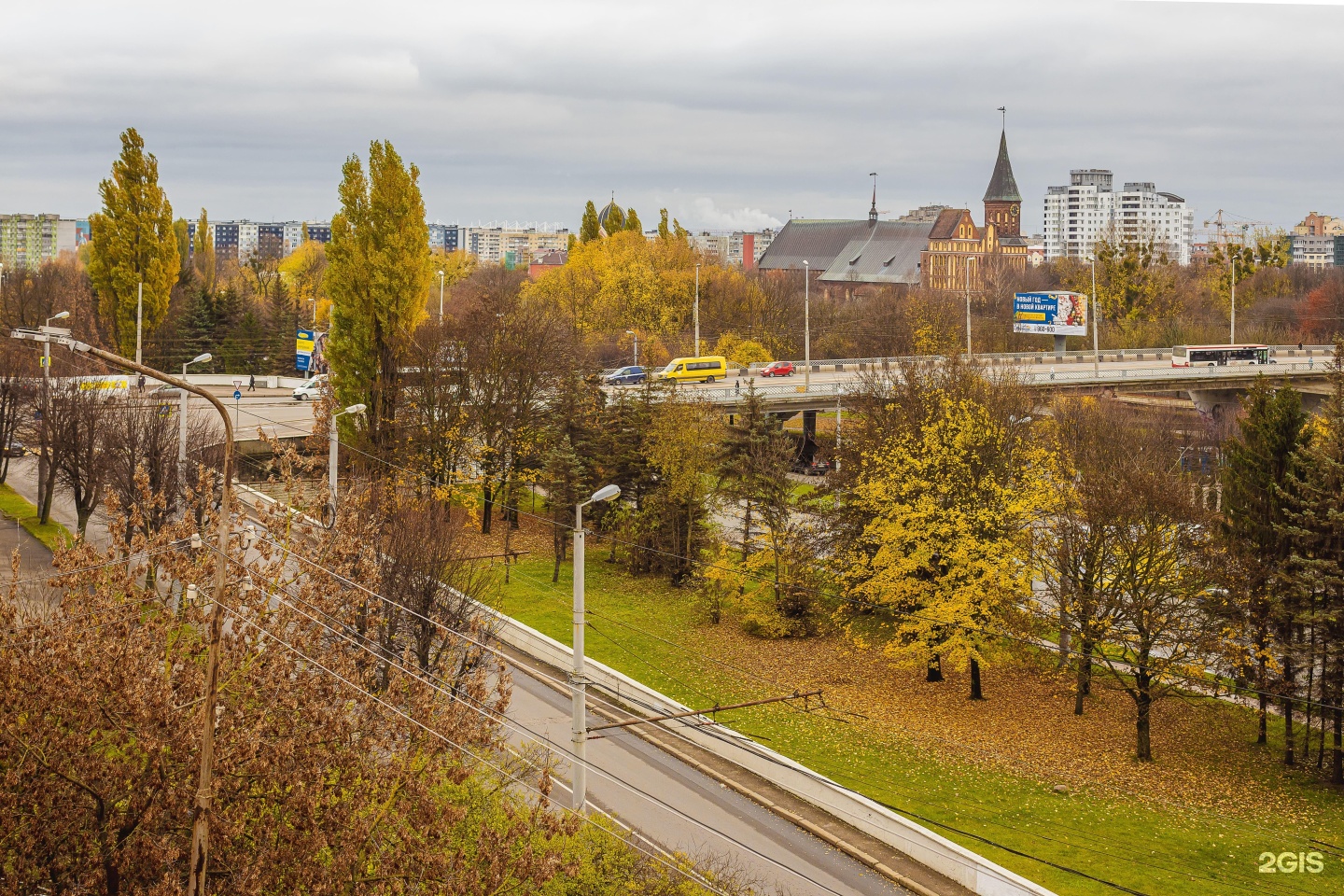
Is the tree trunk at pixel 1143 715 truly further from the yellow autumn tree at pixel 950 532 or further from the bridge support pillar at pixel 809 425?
the bridge support pillar at pixel 809 425

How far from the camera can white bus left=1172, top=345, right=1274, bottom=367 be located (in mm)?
65062

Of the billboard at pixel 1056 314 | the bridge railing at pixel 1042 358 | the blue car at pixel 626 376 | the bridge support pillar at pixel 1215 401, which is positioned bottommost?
the bridge support pillar at pixel 1215 401

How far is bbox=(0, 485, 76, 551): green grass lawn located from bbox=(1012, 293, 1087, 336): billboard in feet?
165

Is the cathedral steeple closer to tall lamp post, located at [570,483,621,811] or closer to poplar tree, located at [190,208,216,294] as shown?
poplar tree, located at [190,208,216,294]

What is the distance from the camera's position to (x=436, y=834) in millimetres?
9844

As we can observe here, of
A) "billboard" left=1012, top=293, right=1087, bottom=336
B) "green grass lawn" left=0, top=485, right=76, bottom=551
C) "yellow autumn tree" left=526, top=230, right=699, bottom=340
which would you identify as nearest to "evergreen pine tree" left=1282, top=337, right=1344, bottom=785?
"green grass lawn" left=0, top=485, right=76, bottom=551

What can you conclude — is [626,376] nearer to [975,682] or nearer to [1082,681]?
[975,682]

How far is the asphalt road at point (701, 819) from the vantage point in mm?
18172

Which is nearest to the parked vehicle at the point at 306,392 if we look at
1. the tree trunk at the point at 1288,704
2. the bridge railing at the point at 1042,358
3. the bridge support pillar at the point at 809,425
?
the bridge railing at the point at 1042,358

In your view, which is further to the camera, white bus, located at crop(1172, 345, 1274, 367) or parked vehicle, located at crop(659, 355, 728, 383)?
white bus, located at crop(1172, 345, 1274, 367)

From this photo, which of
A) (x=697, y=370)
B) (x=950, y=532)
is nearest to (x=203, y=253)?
(x=697, y=370)

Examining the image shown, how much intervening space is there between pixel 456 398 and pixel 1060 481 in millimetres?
18199

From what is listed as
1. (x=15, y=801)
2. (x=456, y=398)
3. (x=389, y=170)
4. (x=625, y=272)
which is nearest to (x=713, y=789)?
(x=15, y=801)

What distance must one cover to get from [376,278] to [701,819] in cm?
2201
